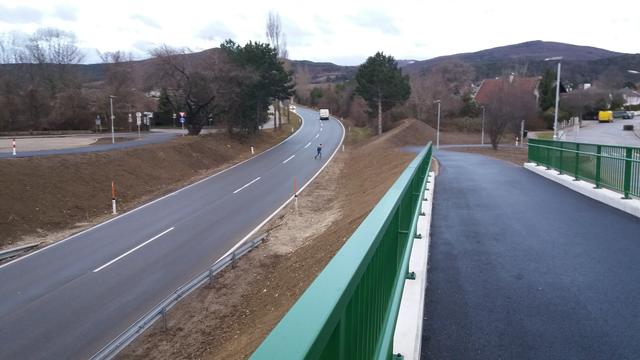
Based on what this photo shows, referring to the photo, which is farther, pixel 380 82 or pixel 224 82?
pixel 380 82

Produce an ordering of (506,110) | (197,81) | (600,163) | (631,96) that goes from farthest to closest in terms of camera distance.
Result: (631,96), (506,110), (197,81), (600,163)

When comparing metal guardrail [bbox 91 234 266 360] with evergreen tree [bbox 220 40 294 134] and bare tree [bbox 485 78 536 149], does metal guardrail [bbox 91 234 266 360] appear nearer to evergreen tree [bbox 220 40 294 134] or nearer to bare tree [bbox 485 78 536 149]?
evergreen tree [bbox 220 40 294 134]

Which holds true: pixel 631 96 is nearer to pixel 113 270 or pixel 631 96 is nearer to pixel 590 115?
pixel 590 115

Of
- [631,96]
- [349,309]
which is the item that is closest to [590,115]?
[631,96]

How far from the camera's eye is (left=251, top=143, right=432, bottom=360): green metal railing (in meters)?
1.33

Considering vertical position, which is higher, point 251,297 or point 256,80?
point 256,80

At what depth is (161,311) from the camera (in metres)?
10.6

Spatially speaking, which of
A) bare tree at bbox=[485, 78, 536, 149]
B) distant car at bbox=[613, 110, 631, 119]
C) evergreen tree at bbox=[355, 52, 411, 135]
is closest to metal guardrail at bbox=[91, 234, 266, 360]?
bare tree at bbox=[485, 78, 536, 149]

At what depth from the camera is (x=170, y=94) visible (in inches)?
1982

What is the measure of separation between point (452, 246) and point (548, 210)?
394 centimetres

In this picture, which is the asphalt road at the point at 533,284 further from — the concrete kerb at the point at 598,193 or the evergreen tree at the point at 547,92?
the evergreen tree at the point at 547,92

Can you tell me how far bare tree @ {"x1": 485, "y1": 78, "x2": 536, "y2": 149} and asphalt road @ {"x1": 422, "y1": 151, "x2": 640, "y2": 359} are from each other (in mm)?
47635

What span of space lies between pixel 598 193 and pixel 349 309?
1134 cm

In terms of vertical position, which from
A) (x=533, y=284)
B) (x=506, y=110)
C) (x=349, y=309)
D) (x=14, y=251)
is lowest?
(x=14, y=251)
